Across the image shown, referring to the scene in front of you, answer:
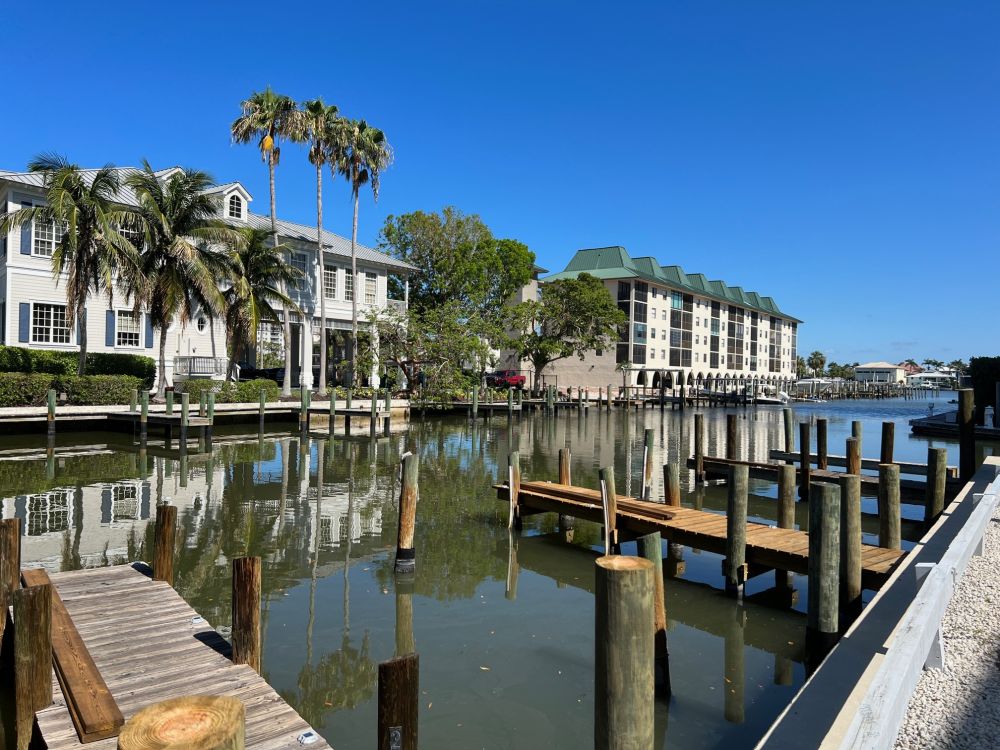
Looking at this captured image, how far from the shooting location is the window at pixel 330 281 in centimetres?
4184

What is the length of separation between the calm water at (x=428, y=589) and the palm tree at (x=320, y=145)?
57.5 feet

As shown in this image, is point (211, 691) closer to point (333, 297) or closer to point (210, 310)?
point (210, 310)

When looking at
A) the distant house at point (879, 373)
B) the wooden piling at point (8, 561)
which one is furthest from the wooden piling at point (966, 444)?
the distant house at point (879, 373)

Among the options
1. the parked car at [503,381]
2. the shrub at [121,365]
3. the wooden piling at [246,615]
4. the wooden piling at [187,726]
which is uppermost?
the shrub at [121,365]

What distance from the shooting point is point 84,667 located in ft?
16.2

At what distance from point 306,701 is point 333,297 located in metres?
37.1

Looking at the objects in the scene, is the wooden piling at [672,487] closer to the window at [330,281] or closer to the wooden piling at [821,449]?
the wooden piling at [821,449]

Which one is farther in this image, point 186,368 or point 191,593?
point 186,368

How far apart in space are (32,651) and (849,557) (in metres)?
8.03

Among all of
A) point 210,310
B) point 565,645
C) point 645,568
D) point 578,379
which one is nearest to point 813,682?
point 645,568

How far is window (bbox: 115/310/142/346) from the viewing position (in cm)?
3316

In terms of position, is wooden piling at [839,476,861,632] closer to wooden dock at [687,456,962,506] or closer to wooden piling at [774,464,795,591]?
wooden piling at [774,464,795,591]

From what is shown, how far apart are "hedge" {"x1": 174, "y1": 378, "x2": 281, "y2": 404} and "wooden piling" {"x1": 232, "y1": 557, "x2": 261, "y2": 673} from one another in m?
26.4

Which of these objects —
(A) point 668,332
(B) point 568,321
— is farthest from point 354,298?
(A) point 668,332
